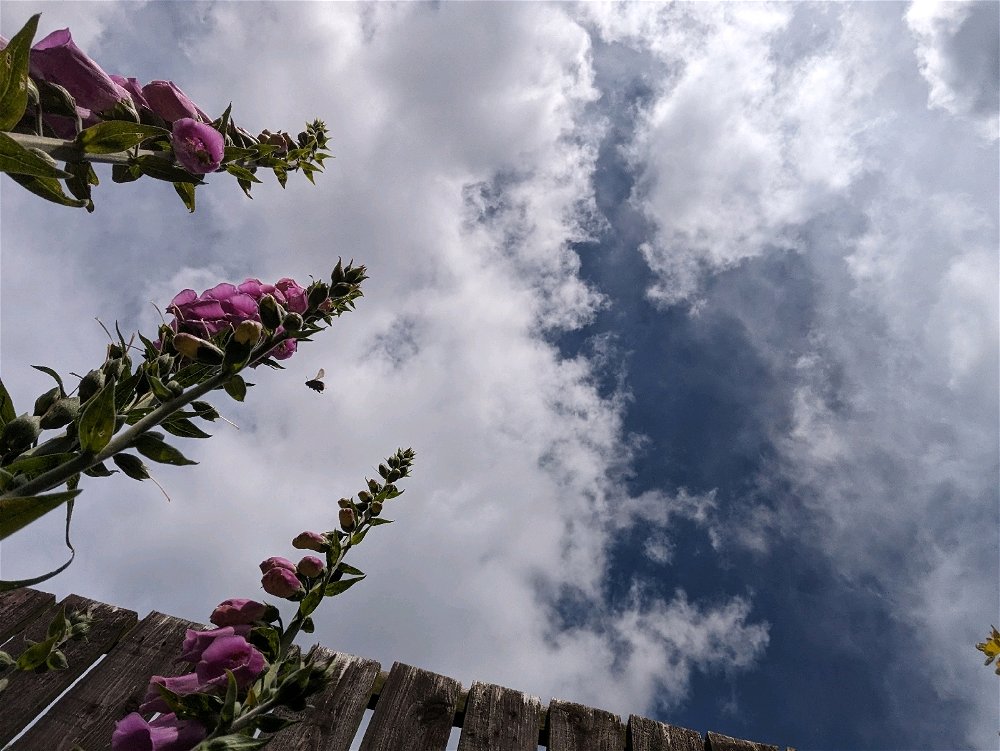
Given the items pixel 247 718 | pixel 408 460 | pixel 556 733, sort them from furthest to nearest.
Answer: pixel 556 733 < pixel 408 460 < pixel 247 718

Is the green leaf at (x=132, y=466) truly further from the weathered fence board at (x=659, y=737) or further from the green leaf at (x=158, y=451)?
the weathered fence board at (x=659, y=737)

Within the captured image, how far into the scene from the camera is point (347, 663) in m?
1.88

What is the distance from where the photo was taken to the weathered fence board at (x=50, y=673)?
1707 millimetres

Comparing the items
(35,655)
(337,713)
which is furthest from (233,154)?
(337,713)

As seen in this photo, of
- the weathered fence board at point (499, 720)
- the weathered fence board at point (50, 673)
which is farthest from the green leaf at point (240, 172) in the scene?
the weathered fence board at point (499, 720)

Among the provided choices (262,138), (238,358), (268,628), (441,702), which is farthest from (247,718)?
(441,702)

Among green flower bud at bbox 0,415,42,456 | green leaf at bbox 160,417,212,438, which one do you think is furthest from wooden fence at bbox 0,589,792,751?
green flower bud at bbox 0,415,42,456

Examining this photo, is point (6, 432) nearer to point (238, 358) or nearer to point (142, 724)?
point (238, 358)

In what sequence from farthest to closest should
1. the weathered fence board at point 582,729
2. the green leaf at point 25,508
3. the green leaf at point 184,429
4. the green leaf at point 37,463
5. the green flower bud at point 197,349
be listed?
the weathered fence board at point 582,729
the green leaf at point 184,429
the green flower bud at point 197,349
the green leaf at point 37,463
the green leaf at point 25,508

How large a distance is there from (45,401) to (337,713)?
1327mm

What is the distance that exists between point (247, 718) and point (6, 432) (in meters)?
0.46

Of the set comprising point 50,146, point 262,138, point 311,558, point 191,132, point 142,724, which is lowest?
point 142,724

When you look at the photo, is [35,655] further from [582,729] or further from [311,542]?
[582,729]

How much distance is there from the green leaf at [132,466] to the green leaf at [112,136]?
0.42m
